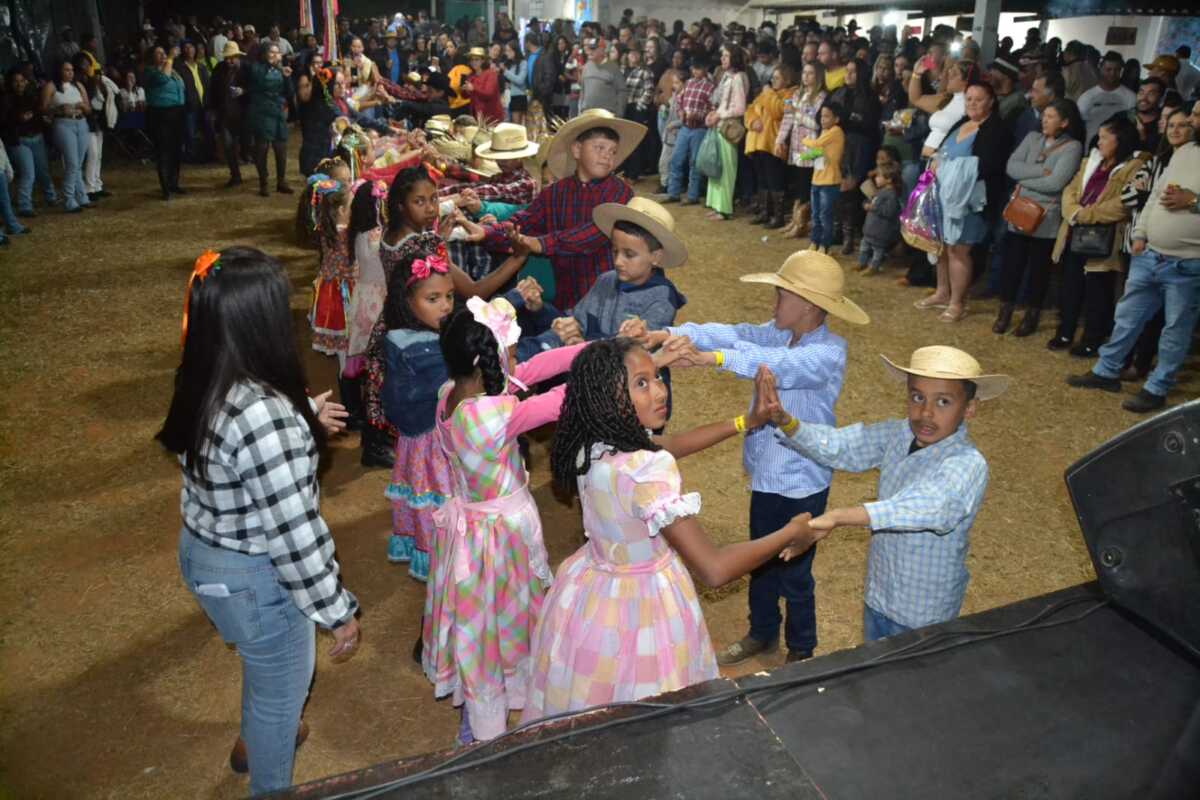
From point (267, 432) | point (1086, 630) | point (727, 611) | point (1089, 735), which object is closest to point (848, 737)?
point (1089, 735)

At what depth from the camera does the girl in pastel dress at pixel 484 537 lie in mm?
3051

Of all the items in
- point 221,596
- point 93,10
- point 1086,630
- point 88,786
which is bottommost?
point 88,786

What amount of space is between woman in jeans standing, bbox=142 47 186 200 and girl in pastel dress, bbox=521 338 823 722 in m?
11.4

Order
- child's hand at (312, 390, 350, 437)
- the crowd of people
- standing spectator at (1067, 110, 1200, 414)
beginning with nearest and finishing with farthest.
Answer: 1. the crowd of people
2. child's hand at (312, 390, 350, 437)
3. standing spectator at (1067, 110, 1200, 414)

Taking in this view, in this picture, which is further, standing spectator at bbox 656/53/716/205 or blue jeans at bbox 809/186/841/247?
standing spectator at bbox 656/53/716/205

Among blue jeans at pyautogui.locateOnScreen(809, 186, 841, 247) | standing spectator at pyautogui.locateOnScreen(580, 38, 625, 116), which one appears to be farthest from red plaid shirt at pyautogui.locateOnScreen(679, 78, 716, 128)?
blue jeans at pyautogui.locateOnScreen(809, 186, 841, 247)

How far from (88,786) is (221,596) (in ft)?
4.30

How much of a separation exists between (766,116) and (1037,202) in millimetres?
4261

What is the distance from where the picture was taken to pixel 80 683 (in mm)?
3744

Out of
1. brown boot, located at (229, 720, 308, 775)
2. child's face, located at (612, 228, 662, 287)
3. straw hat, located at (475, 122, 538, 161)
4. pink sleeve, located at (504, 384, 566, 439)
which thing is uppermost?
straw hat, located at (475, 122, 538, 161)

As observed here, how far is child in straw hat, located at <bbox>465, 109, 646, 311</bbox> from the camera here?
480 centimetres

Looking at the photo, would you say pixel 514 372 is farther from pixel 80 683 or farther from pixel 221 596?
pixel 80 683

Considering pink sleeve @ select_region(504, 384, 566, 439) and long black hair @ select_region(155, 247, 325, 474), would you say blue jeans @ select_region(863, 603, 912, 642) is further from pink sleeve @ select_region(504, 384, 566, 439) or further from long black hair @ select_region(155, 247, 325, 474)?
long black hair @ select_region(155, 247, 325, 474)

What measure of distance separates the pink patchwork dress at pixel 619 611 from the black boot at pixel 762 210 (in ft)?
30.8
